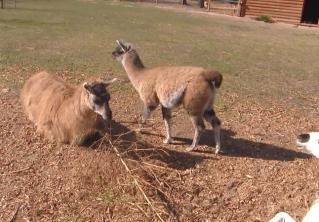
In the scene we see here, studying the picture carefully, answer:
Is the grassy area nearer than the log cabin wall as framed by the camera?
Yes

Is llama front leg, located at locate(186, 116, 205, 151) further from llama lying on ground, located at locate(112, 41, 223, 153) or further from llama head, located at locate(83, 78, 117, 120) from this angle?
llama head, located at locate(83, 78, 117, 120)

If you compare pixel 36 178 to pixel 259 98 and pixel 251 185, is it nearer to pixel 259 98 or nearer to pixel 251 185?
pixel 251 185

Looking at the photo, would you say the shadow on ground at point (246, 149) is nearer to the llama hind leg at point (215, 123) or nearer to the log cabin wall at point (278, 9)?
the llama hind leg at point (215, 123)

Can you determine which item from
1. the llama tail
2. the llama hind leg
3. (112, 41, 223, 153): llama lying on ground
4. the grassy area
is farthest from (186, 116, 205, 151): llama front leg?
the grassy area

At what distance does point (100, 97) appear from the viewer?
6.12 metres

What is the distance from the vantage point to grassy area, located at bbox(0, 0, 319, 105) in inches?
424

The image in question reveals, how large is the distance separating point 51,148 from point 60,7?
18.3 meters

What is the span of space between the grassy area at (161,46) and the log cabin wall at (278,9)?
474cm

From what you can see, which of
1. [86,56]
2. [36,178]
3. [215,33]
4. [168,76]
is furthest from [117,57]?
[215,33]

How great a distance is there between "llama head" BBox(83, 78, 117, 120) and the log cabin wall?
934 inches

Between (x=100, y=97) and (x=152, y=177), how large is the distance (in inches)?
45.8

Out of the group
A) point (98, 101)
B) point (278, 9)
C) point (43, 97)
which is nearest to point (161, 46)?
point (43, 97)

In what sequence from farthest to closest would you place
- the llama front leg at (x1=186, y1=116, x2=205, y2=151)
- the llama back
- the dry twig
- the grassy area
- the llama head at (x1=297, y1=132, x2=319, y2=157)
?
the grassy area < the llama back < the llama front leg at (x1=186, y1=116, x2=205, y2=151) < the dry twig < the llama head at (x1=297, y1=132, x2=319, y2=157)

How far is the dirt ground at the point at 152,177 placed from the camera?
5.30 meters
